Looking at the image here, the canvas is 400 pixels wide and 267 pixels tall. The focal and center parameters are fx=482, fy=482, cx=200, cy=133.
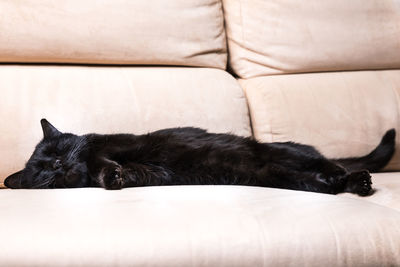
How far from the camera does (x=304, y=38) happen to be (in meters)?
2.16

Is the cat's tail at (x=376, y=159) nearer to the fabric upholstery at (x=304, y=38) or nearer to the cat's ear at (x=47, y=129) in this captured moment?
the fabric upholstery at (x=304, y=38)

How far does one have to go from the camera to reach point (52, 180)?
59.8 inches

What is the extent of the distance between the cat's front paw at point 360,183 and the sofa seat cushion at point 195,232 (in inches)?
10.4

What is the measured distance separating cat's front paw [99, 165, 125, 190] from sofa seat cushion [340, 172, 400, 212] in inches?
27.5

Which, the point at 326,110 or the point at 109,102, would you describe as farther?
the point at 326,110

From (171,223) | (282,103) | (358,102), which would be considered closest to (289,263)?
(171,223)

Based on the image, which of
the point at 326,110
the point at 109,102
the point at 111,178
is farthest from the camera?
the point at 326,110

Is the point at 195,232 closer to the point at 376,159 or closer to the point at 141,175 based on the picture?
the point at 141,175

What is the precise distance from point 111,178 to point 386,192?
0.82 meters

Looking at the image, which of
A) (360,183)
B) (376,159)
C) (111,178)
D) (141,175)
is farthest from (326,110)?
(111,178)

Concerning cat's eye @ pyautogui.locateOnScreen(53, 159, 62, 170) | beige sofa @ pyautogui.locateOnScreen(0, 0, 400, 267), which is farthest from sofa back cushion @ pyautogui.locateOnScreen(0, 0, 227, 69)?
cat's eye @ pyautogui.locateOnScreen(53, 159, 62, 170)

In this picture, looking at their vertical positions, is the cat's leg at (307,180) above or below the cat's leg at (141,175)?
below

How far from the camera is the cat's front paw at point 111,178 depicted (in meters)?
1.38

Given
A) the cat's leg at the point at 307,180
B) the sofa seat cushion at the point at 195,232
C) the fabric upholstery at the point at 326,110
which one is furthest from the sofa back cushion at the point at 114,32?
the sofa seat cushion at the point at 195,232
